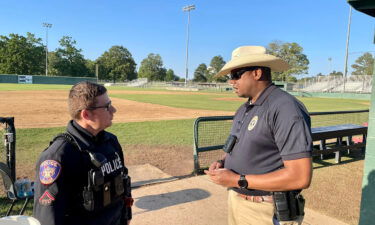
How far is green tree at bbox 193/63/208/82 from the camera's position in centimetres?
12444

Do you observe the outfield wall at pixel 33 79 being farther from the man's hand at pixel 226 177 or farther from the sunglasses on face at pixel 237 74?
the man's hand at pixel 226 177

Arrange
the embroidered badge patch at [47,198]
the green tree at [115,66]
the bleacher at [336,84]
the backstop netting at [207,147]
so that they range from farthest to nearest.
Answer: the green tree at [115,66] → the bleacher at [336,84] → the backstop netting at [207,147] → the embroidered badge patch at [47,198]

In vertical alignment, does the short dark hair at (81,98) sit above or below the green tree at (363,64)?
below

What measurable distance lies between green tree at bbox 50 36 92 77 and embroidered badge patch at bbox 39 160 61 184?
94.4 meters

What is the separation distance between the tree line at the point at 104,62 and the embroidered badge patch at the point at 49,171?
49024 mm

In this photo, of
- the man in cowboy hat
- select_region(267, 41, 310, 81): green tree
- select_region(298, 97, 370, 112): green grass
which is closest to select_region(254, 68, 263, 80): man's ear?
the man in cowboy hat

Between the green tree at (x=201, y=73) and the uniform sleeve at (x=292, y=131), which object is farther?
the green tree at (x=201, y=73)

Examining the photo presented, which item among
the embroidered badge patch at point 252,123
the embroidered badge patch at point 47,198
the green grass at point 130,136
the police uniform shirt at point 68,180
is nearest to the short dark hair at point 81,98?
the police uniform shirt at point 68,180

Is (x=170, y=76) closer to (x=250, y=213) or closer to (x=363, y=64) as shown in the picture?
(x=363, y=64)

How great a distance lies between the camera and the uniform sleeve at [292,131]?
165 cm

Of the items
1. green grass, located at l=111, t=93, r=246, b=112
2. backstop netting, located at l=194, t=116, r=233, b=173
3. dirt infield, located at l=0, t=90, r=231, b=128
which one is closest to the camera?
backstop netting, located at l=194, t=116, r=233, b=173

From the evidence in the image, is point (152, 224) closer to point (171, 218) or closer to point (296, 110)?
point (171, 218)

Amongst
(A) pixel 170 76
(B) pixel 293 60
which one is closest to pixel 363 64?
(B) pixel 293 60

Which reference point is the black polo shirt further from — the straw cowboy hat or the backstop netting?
the backstop netting
